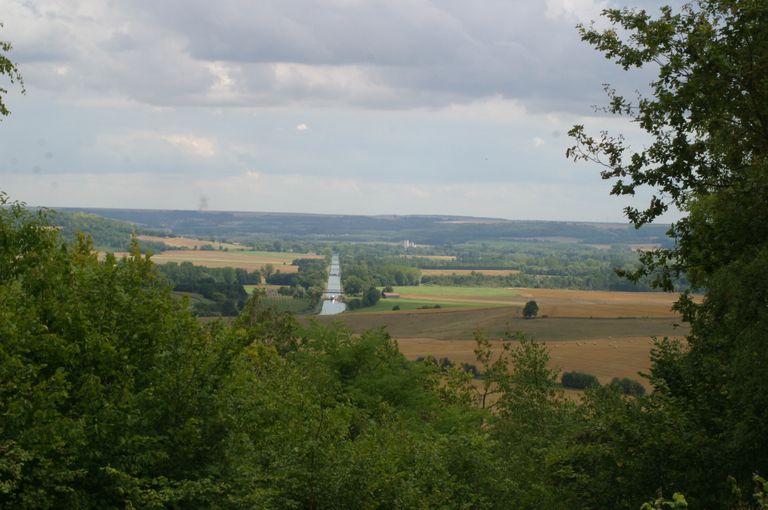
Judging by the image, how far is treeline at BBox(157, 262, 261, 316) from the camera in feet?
287

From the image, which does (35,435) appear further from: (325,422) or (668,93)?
(668,93)

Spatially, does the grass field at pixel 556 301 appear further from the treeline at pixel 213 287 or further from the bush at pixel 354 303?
the treeline at pixel 213 287

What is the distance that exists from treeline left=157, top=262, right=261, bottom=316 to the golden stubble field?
36.7ft

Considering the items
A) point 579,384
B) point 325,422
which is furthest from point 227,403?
point 579,384

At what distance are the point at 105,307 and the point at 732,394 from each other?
12229 millimetres

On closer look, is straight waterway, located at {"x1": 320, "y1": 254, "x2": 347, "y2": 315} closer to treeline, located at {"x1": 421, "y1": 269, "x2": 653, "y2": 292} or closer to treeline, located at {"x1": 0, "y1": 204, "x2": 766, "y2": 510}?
treeline, located at {"x1": 421, "y1": 269, "x2": 653, "y2": 292}

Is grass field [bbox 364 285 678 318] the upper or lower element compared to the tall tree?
lower

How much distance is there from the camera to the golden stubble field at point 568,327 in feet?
223

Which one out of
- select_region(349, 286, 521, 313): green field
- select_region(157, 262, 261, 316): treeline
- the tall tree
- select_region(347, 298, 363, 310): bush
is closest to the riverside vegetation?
the tall tree

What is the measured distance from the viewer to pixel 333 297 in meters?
134

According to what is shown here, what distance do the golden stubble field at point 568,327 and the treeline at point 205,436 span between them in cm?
3579

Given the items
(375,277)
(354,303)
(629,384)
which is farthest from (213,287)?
(375,277)

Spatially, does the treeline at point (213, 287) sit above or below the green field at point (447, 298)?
above

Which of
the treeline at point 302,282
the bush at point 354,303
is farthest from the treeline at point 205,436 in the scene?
the treeline at point 302,282
